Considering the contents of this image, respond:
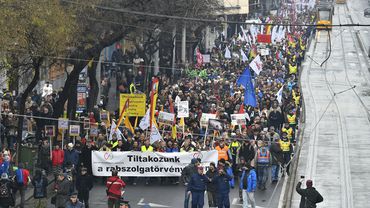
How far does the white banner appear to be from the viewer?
89.8 feet

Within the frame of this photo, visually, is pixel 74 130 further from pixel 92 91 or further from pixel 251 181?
pixel 92 91

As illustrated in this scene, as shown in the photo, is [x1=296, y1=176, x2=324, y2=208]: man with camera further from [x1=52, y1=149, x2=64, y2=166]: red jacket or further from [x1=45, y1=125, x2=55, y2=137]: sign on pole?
[x1=45, y1=125, x2=55, y2=137]: sign on pole

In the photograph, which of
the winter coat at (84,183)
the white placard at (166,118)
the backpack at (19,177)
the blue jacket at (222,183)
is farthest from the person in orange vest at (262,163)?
the backpack at (19,177)

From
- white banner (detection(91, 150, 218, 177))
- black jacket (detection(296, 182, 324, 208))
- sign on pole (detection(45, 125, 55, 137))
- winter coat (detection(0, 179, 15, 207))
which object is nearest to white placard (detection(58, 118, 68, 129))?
sign on pole (detection(45, 125, 55, 137))

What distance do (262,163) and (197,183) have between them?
4513 millimetres

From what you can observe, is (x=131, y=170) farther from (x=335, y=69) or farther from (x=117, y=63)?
(x=335, y=69)

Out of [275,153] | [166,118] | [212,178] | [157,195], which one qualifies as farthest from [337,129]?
[212,178]

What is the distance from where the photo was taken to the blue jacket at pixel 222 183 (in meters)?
23.7

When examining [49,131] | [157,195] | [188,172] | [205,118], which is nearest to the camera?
[188,172]

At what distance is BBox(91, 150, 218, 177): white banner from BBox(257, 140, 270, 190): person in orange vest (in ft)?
4.04

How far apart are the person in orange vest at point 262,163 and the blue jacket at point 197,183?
14.1 feet

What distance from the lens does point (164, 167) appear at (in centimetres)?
2767

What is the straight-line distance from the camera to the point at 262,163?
27.8 m

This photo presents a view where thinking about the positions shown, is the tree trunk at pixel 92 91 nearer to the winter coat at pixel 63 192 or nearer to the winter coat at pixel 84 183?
the winter coat at pixel 84 183
